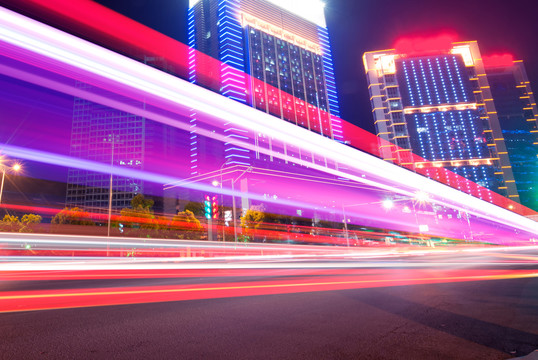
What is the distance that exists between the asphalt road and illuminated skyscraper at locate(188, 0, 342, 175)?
287ft

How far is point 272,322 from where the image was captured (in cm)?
425

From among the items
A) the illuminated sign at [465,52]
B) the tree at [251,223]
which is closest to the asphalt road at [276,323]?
the tree at [251,223]

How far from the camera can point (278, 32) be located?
378ft

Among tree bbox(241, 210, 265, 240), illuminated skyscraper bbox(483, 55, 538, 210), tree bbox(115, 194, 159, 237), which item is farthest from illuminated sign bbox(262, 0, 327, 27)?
tree bbox(115, 194, 159, 237)

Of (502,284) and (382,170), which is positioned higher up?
(382,170)

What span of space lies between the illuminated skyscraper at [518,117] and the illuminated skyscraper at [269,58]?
288ft

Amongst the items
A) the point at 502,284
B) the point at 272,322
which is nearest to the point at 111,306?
the point at 272,322

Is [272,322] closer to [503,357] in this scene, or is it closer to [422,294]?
[503,357]

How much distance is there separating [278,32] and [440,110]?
253 feet

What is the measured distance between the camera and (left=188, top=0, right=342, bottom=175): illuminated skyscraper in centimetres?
10212

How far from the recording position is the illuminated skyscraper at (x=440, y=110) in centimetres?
12538

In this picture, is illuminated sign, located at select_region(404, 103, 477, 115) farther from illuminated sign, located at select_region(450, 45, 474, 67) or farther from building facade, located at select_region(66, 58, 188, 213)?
building facade, located at select_region(66, 58, 188, 213)

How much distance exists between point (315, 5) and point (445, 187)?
396 feet

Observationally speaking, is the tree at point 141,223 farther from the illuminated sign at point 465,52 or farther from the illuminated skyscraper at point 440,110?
the illuminated sign at point 465,52
